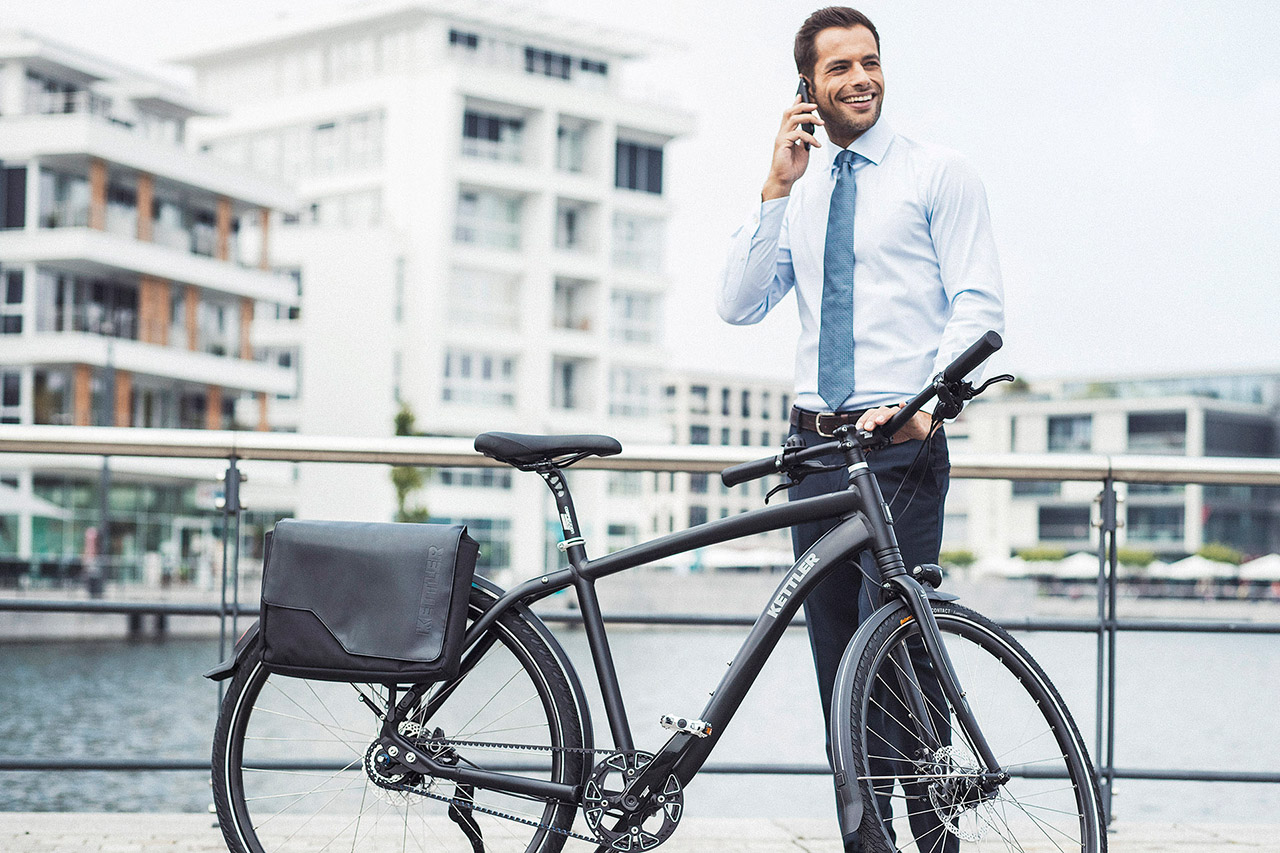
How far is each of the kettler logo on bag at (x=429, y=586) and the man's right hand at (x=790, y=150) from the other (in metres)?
0.96

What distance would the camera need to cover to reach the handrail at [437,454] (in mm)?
3711

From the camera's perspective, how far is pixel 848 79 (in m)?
2.83

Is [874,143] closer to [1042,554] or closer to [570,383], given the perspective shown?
[570,383]

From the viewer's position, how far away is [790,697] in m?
25.1

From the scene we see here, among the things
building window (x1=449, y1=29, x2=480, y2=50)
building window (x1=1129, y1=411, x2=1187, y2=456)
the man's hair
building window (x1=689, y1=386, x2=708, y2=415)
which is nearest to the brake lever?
the man's hair

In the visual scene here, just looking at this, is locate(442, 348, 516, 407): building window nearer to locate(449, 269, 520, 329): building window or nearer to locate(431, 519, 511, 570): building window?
locate(449, 269, 520, 329): building window

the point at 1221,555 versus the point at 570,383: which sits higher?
the point at 570,383

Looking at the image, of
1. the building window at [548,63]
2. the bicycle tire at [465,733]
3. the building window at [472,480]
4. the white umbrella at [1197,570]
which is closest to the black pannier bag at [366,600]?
the bicycle tire at [465,733]

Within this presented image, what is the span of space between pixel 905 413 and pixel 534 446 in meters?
0.70

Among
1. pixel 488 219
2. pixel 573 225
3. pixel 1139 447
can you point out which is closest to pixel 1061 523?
pixel 1139 447

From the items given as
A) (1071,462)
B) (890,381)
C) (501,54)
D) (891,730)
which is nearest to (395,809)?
(891,730)

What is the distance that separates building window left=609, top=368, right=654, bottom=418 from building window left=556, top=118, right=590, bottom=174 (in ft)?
22.2

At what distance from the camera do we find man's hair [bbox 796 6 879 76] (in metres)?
2.84

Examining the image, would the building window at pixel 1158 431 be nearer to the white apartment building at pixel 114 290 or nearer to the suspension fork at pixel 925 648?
the white apartment building at pixel 114 290
